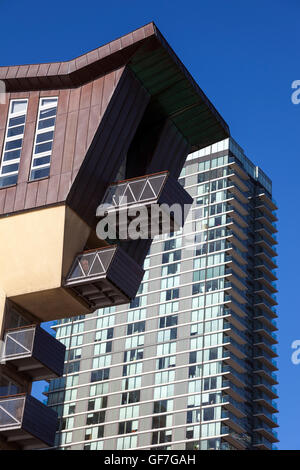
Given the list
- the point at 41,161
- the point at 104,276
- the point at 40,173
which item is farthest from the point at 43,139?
the point at 104,276

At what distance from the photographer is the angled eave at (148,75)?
40969 millimetres

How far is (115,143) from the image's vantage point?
41.6m

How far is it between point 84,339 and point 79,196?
10041 cm

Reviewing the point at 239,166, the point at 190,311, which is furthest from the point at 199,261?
the point at 239,166

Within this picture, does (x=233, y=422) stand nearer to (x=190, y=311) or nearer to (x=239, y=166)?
(x=190, y=311)

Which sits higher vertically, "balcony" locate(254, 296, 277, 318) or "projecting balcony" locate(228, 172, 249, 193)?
"projecting balcony" locate(228, 172, 249, 193)

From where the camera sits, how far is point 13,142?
43562 mm

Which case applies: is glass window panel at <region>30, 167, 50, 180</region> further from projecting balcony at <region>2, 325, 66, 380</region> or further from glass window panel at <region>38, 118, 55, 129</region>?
projecting balcony at <region>2, 325, 66, 380</region>

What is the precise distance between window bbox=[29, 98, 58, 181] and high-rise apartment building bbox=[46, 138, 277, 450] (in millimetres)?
81495

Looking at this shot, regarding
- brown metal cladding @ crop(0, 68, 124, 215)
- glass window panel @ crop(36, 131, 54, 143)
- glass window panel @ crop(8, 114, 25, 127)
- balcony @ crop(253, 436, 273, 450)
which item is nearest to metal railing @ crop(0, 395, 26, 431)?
brown metal cladding @ crop(0, 68, 124, 215)

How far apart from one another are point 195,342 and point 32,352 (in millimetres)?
89851

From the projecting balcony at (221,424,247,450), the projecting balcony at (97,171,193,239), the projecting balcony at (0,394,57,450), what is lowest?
the projecting balcony at (0,394,57,450)

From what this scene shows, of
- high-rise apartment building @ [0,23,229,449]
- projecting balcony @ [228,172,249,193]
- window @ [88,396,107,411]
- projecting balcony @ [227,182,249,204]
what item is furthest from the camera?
projecting balcony @ [228,172,249,193]

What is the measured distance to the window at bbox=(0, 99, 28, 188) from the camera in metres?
42.6
